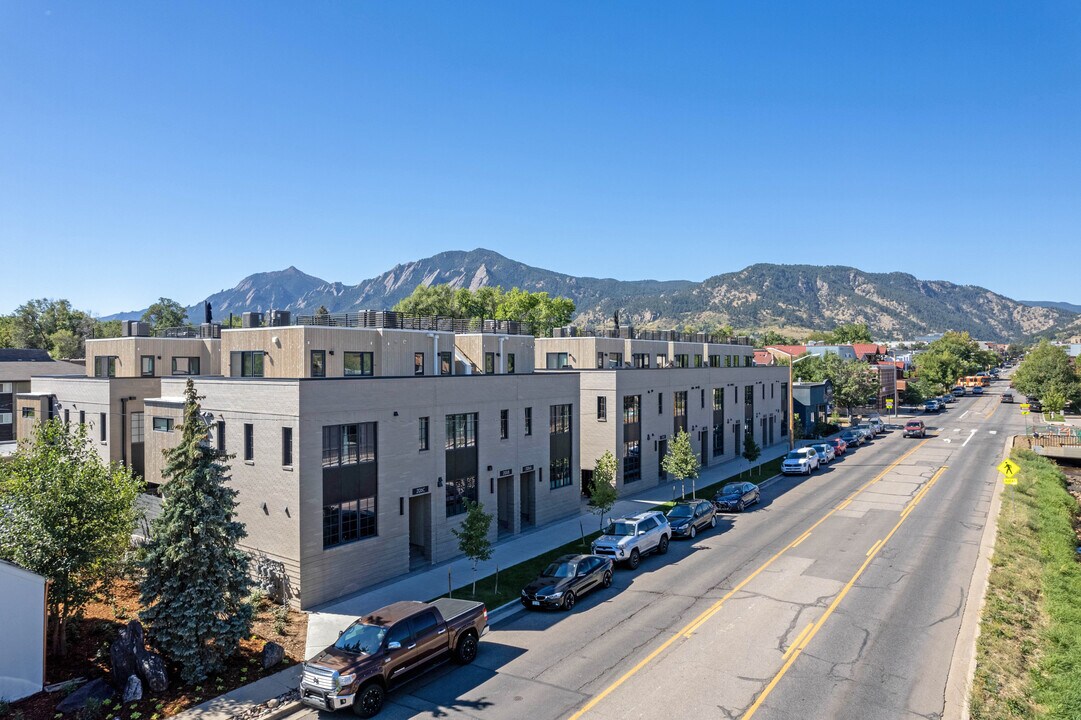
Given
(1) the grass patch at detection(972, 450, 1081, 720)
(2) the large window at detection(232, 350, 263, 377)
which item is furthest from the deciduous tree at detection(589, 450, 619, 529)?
(2) the large window at detection(232, 350, 263, 377)

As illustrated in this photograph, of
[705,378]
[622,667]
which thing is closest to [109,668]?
[622,667]

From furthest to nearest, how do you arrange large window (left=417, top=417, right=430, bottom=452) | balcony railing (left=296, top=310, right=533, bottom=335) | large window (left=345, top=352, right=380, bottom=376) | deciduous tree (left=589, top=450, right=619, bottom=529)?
1. deciduous tree (left=589, top=450, right=619, bottom=529)
2. balcony railing (left=296, top=310, right=533, bottom=335)
3. large window (left=345, top=352, right=380, bottom=376)
4. large window (left=417, top=417, right=430, bottom=452)

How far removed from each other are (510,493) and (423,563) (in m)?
6.38

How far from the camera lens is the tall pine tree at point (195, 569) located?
54.4 ft

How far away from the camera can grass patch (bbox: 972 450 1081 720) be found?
15469 mm

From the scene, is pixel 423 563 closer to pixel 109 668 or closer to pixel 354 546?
pixel 354 546

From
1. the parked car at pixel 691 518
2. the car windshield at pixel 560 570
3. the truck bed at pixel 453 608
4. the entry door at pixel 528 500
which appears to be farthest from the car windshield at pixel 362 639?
the parked car at pixel 691 518

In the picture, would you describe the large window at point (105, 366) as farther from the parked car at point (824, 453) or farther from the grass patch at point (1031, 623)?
the parked car at point (824, 453)

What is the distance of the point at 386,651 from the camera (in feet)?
51.4

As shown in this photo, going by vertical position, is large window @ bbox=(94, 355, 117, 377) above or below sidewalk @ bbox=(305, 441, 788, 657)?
above

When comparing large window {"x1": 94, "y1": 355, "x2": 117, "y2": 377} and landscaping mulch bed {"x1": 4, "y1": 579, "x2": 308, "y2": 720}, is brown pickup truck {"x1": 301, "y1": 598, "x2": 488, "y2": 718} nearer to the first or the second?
landscaping mulch bed {"x1": 4, "y1": 579, "x2": 308, "y2": 720}

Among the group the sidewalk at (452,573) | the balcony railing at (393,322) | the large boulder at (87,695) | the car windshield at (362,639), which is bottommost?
the sidewalk at (452,573)

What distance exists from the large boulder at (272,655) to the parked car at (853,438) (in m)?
55.6

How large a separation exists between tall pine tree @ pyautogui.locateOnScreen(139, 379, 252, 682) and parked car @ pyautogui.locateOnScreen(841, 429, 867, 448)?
186 feet
